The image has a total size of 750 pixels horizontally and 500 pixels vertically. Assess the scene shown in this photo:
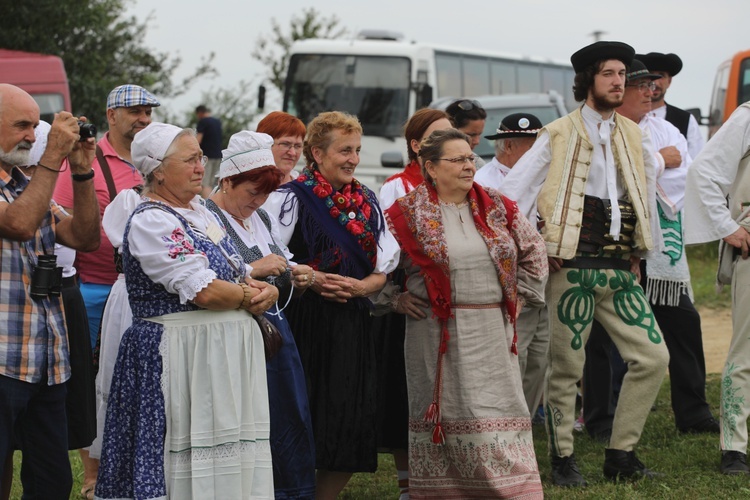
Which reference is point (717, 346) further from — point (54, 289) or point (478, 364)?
point (54, 289)

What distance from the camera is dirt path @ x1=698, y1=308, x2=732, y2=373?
11445 millimetres

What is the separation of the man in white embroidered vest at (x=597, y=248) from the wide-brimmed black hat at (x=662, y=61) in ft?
6.33

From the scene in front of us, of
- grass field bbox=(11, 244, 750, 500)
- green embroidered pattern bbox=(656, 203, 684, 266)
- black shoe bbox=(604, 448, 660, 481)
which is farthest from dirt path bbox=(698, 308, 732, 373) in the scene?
black shoe bbox=(604, 448, 660, 481)

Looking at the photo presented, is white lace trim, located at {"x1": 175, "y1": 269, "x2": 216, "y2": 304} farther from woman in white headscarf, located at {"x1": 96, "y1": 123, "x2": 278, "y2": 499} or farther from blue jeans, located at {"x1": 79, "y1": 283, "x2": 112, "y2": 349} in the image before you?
blue jeans, located at {"x1": 79, "y1": 283, "x2": 112, "y2": 349}

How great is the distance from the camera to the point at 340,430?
5.78 m

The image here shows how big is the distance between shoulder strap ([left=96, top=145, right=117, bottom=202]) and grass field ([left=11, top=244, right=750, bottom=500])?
1.71 m

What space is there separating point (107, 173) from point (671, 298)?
3.62 meters

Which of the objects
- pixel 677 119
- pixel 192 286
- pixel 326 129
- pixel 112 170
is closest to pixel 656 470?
pixel 326 129

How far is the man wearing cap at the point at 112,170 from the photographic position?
6.04 m

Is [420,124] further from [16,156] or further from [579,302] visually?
[16,156]

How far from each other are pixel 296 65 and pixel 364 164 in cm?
262

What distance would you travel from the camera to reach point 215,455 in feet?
15.4

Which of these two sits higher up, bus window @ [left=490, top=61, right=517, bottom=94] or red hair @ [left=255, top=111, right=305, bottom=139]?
bus window @ [left=490, top=61, right=517, bottom=94]

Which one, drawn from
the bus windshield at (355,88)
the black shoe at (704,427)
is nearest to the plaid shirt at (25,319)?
the black shoe at (704,427)
